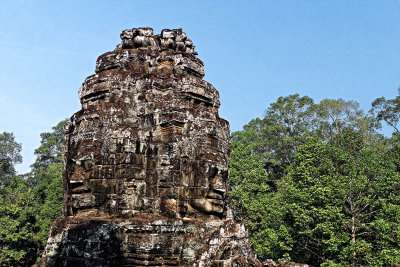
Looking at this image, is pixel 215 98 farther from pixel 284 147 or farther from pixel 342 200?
pixel 284 147

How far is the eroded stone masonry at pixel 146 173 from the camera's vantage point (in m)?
6.66

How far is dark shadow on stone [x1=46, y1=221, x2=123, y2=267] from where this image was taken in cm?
652

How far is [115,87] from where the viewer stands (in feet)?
25.5

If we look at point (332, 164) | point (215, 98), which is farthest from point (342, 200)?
point (215, 98)

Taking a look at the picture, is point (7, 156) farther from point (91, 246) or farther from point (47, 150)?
point (91, 246)

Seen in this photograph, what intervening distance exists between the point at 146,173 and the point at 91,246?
1818mm

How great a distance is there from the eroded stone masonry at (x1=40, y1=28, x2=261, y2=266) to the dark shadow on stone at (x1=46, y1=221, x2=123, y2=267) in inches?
0.8

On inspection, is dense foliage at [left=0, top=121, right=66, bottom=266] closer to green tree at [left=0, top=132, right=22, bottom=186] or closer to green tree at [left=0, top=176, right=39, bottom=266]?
green tree at [left=0, top=176, right=39, bottom=266]

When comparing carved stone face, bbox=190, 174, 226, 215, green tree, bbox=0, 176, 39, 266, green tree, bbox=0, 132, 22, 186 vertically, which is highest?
green tree, bbox=0, 132, 22, 186

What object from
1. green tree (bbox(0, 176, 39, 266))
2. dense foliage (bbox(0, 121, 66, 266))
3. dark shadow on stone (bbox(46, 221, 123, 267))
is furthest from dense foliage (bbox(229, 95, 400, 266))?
green tree (bbox(0, 176, 39, 266))

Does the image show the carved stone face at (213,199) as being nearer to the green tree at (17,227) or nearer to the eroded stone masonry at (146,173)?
the eroded stone masonry at (146,173)

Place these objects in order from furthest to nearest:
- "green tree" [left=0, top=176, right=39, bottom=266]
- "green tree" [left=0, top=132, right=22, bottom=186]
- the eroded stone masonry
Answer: "green tree" [left=0, top=132, right=22, bottom=186], "green tree" [left=0, top=176, right=39, bottom=266], the eroded stone masonry

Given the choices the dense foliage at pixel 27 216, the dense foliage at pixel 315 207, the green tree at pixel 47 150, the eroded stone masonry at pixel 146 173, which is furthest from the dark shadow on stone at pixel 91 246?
the green tree at pixel 47 150

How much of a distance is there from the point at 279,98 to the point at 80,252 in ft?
76.7
